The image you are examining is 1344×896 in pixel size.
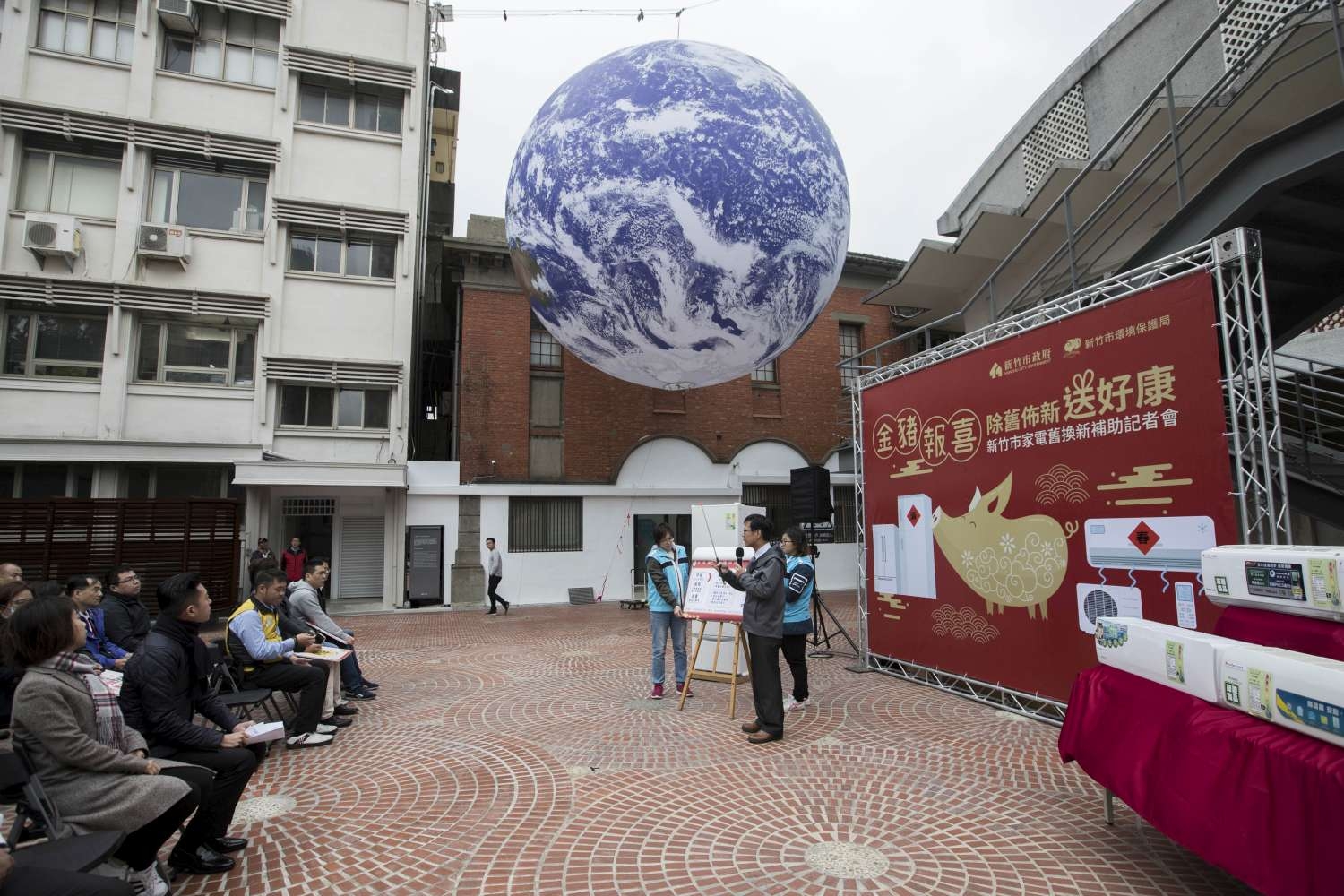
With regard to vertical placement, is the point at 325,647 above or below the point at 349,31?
below

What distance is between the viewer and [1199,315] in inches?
199

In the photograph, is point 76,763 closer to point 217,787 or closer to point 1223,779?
point 217,787

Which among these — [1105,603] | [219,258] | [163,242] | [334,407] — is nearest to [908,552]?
[1105,603]

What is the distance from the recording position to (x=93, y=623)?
6598 mm

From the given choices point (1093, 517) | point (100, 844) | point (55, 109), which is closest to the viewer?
point (100, 844)

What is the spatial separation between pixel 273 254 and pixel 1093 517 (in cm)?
1688

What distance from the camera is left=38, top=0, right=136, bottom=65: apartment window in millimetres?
14844

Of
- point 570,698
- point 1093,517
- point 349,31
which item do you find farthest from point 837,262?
point 349,31

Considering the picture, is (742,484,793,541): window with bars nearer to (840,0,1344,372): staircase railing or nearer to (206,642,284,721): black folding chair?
(840,0,1344,372): staircase railing

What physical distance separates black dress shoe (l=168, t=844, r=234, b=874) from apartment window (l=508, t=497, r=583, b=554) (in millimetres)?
13081

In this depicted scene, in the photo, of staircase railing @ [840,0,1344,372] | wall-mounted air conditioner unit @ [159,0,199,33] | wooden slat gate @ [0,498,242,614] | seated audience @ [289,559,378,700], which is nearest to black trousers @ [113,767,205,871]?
seated audience @ [289,559,378,700]

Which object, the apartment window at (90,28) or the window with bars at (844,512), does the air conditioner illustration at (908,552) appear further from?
the apartment window at (90,28)

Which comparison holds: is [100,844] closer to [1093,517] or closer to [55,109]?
[1093,517]

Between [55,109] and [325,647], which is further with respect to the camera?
[55,109]
